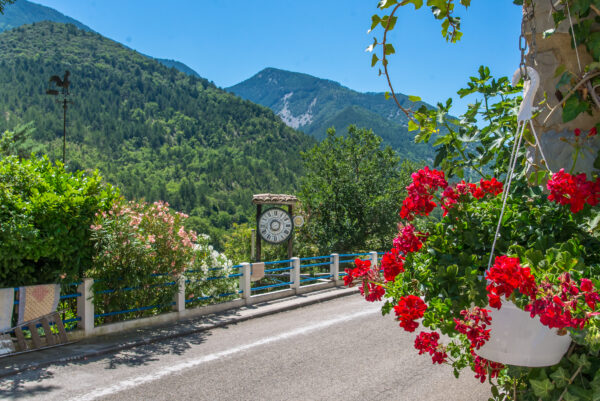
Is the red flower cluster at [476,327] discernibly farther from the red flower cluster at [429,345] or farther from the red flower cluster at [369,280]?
the red flower cluster at [369,280]

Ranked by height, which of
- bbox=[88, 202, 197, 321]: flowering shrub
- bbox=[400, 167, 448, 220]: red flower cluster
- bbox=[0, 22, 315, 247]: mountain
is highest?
bbox=[0, 22, 315, 247]: mountain

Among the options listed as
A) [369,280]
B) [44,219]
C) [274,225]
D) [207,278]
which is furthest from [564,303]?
[274,225]

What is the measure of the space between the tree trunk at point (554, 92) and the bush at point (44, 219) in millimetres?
6874

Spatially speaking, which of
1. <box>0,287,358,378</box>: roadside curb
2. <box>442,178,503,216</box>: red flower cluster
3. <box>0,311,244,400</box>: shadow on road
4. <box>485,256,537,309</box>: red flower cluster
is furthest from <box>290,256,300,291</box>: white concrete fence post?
<box>485,256,537,309</box>: red flower cluster

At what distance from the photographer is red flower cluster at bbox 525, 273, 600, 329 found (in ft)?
5.14

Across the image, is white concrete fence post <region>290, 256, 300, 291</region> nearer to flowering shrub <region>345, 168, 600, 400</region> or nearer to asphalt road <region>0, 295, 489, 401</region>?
asphalt road <region>0, 295, 489, 401</region>

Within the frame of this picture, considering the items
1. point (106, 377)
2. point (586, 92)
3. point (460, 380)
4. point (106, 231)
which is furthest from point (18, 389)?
point (586, 92)

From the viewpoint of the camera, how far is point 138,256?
8.12 m

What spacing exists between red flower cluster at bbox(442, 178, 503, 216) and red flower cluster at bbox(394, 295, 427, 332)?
0.50m

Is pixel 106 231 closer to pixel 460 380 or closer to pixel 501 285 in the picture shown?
pixel 460 380

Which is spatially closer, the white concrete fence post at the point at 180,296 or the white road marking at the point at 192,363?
the white road marking at the point at 192,363

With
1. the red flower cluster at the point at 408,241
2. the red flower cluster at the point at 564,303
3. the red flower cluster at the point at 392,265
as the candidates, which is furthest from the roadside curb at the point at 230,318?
the red flower cluster at the point at 564,303

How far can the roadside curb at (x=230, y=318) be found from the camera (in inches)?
254

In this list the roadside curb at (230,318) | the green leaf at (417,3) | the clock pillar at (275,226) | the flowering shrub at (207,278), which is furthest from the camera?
the clock pillar at (275,226)
